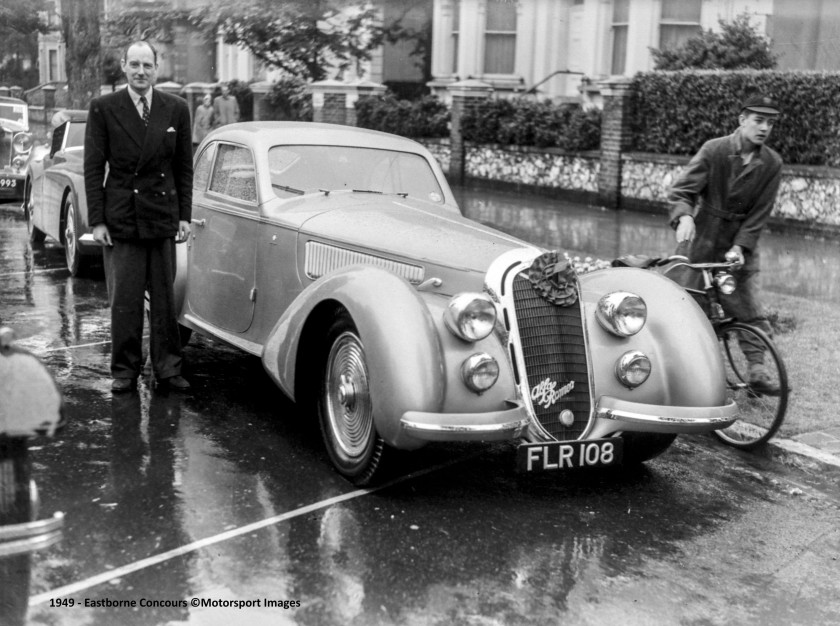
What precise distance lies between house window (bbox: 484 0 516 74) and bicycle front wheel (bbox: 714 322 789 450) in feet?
60.0

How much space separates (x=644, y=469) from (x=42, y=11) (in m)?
37.3

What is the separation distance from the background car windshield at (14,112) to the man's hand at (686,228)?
13837 mm

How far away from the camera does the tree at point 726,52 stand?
1631cm

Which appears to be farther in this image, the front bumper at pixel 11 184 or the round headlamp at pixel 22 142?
the round headlamp at pixel 22 142

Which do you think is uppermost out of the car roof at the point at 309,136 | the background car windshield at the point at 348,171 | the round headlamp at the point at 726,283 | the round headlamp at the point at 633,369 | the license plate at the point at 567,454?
the car roof at the point at 309,136

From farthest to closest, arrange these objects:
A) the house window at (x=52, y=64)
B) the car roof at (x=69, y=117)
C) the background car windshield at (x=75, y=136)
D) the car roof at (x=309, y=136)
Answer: the house window at (x=52, y=64) → the car roof at (x=69, y=117) → the background car windshield at (x=75, y=136) → the car roof at (x=309, y=136)

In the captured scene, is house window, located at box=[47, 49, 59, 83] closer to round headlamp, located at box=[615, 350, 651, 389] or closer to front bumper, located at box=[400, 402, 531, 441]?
round headlamp, located at box=[615, 350, 651, 389]

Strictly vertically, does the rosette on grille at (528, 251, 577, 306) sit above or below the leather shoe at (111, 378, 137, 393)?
above

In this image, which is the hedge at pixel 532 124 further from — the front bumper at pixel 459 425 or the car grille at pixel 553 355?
the front bumper at pixel 459 425

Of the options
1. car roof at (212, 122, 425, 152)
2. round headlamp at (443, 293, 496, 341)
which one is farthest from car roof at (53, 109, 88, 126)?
round headlamp at (443, 293, 496, 341)

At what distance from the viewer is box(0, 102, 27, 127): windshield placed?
687 inches

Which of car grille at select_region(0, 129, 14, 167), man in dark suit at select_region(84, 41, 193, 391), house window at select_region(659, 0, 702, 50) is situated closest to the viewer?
man in dark suit at select_region(84, 41, 193, 391)

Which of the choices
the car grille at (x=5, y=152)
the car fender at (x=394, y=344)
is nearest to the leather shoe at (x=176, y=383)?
the car fender at (x=394, y=344)

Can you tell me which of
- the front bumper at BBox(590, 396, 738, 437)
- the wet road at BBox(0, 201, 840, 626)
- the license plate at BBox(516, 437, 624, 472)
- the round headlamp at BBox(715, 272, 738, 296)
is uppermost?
the round headlamp at BBox(715, 272, 738, 296)
